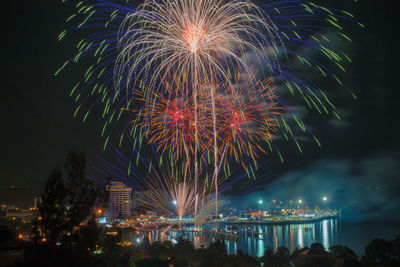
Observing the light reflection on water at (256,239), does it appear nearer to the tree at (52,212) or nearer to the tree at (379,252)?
the tree at (379,252)

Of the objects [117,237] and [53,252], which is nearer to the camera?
[53,252]

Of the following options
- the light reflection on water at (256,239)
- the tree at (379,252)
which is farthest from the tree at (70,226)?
the light reflection on water at (256,239)

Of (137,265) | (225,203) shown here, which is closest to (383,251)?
(137,265)

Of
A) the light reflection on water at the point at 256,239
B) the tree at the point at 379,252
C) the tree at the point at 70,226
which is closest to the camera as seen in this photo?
the tree at the point at 70,226

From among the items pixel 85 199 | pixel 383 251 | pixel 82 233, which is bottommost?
pixel 383 251

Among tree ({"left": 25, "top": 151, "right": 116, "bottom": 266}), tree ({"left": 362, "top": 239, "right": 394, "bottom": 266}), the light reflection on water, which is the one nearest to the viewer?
tree ({"left": 25, "top": 151, "right": 116, "bottom": 266})

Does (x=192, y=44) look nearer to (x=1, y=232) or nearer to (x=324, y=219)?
(x=1, y=232)

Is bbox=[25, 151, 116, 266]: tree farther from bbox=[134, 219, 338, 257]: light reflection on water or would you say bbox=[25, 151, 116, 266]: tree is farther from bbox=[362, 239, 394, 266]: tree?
bbox=[134, 219, 338, 257]: light reflection on water

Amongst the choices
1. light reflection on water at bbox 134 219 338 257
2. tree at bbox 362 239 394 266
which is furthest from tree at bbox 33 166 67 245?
light reflection on water at bbox 134 219 338 257

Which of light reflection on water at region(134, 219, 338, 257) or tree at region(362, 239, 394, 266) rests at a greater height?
tree at region(362, 239, 394, 266)

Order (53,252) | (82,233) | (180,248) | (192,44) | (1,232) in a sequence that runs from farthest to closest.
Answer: (180,248), (1,232), (192,44), (82,233), (53,252)

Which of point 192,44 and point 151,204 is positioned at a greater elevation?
point 192,44
